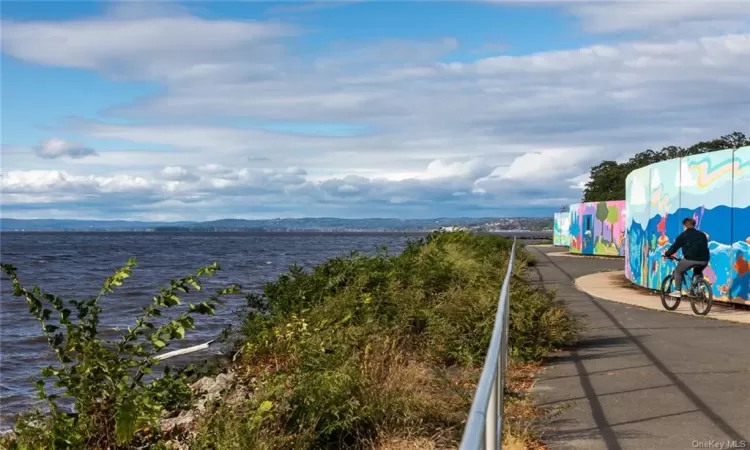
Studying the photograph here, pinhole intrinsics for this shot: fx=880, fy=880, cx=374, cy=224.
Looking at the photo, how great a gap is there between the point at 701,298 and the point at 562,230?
45.1 meters

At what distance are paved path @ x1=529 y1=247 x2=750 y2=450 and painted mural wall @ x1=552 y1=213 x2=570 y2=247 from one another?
42.6m

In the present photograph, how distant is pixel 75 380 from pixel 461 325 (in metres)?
5.25

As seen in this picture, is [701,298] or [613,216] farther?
[613,216]

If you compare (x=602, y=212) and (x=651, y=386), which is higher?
(x=602, y=212)

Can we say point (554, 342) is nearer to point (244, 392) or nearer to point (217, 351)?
point (244, 392)

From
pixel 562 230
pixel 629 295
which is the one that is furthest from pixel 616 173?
pixel 629 295

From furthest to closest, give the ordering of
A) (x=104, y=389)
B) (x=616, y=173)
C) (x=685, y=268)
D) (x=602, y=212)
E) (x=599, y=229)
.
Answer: (x=616, y=173) < (x=599, y=229) < (x=602, y=212) < (x=685, y=268) < (x=104, y=389)

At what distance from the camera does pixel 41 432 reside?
283 inches

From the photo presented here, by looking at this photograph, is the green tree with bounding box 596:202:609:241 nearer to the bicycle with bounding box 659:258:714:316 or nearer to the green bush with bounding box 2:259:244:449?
the bicycle with bounding box 659:258:714:316

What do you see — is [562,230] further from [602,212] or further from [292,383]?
[292,383]

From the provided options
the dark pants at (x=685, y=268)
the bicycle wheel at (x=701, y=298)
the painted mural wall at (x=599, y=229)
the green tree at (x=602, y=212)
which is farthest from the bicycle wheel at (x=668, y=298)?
the green tree at (x=602, y=212)

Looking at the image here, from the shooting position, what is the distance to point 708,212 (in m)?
17.6

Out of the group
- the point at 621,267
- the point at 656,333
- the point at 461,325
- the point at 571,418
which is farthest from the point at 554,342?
the point at 621,267

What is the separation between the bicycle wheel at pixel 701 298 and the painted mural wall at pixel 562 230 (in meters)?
39.9
